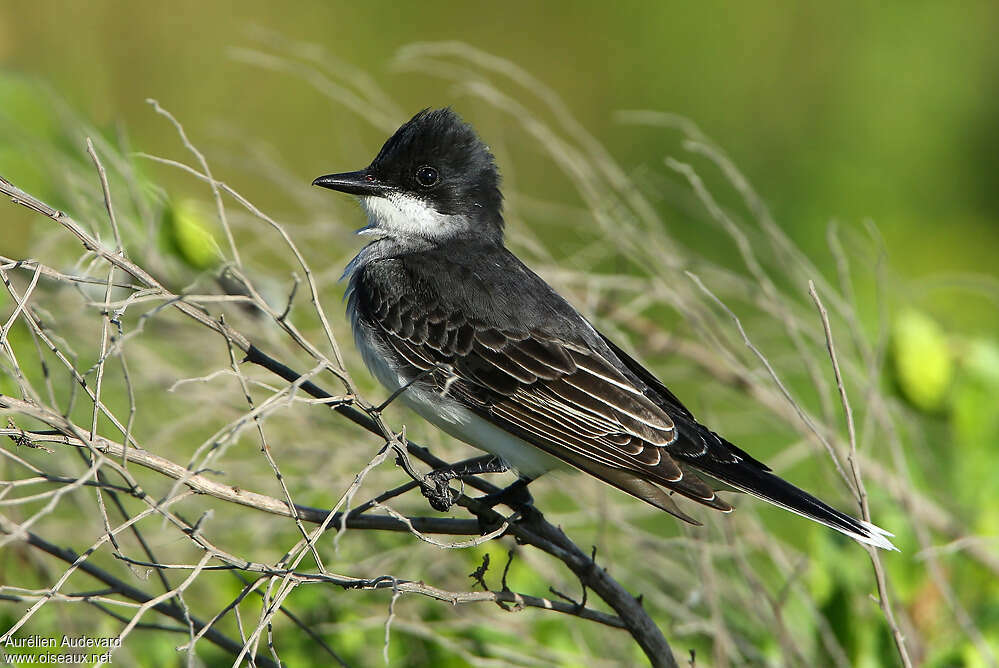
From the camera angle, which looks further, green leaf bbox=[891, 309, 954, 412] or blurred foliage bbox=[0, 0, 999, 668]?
blurred foliage bbox=[0, 0, 999, 668]

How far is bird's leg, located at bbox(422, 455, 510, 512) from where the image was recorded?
2658 mm

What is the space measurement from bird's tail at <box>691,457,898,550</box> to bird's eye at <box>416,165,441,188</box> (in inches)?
55.7

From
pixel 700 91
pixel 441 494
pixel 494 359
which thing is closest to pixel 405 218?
pixel 494 359

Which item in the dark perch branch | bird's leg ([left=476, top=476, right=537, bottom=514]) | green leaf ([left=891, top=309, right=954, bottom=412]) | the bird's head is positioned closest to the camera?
the dark perch branch

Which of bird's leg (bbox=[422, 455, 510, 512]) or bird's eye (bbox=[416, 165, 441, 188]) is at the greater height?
bird's eye (bbox=[416, 165, 441, 188])

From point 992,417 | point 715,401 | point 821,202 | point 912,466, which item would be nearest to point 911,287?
point 912,466

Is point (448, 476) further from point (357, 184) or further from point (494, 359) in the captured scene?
point (357, 184)

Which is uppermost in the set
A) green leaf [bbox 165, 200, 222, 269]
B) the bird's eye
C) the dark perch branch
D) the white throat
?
the bird's eye

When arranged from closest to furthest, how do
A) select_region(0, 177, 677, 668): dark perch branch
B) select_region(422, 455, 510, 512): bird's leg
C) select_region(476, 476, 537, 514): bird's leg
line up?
select_region(0, 177, 677, 668): dark perch branch, select_region(422, 455, 510, 512): bird's leg, select_region(476, 476, 537, 514): bird's leg

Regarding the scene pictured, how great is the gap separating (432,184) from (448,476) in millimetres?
1369

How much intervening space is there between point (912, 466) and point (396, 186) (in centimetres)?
216

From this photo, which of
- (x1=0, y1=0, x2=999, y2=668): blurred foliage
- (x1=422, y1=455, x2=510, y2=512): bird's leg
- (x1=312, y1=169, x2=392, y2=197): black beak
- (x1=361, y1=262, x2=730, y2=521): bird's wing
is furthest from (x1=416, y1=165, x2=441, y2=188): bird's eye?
(x1=0, y1=0, x2=999, y2=668): blurred foliage

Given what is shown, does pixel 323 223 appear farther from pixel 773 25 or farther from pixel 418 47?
pixel 773 25

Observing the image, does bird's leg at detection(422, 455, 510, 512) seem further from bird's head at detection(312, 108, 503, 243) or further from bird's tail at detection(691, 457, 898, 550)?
bird's head at detection(312, 108, 503, 243)
